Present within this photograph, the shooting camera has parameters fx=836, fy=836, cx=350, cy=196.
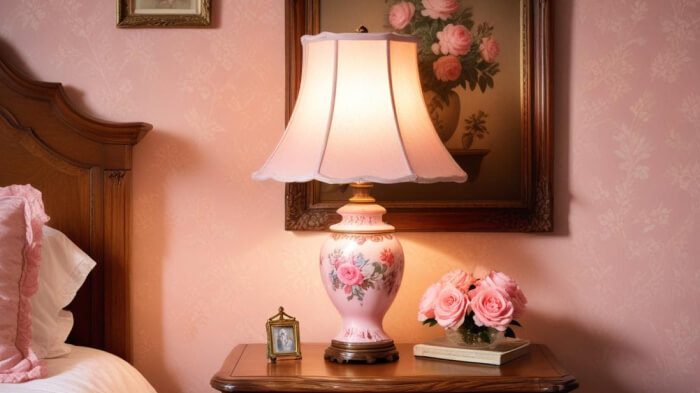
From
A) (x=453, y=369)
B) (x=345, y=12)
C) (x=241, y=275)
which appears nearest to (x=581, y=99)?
(x=345, y=12)

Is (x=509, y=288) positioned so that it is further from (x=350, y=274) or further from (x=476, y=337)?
(x=350, y=274)

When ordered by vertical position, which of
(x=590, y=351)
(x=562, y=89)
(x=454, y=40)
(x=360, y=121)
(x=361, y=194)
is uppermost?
(x=454, y=40)

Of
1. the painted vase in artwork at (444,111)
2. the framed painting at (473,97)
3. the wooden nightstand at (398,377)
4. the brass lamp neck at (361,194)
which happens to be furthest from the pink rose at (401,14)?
the wooden nightstand at (398,377)

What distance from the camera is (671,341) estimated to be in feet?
7.34

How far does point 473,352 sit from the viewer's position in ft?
6.28

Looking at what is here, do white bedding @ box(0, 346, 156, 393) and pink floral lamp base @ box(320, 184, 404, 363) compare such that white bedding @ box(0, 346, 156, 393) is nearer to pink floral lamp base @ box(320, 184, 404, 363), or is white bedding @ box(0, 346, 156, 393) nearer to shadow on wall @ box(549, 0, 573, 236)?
pink floral lamp base @ box(320, 184, 404, 363)

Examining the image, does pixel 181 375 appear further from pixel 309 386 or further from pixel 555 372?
pixel 555 372

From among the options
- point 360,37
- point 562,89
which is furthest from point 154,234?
point 562,89

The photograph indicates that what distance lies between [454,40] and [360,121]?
0.50 metres

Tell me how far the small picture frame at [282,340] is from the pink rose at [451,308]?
34 cm

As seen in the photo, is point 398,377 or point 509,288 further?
point 509,288

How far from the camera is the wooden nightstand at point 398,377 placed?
5.83 ft

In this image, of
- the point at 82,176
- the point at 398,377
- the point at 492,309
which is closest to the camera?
the point at 398,377

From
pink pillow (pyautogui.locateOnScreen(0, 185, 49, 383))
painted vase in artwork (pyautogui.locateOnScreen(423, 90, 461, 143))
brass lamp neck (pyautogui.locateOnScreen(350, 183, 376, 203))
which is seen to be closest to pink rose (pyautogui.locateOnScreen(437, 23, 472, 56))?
painted vase in artwork (pyautogui.locateOnScreen(423, 90, 461, 143))
